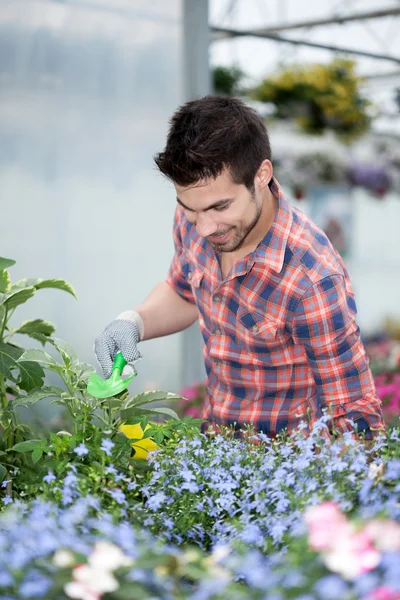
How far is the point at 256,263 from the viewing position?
1.58 metres

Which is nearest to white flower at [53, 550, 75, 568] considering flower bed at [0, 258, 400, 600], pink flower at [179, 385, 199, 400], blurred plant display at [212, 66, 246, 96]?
flower bed at [0, 258, 400, 600]

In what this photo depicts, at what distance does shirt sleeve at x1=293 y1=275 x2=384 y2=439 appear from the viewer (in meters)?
1.46

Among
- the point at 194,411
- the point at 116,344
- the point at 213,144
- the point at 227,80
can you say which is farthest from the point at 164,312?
the point at 227,80

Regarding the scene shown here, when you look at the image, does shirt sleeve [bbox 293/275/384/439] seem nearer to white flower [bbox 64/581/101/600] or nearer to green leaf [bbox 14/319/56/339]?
green leaf [bbox 14/319/56/339]

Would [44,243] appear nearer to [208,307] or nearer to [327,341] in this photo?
[208,307]

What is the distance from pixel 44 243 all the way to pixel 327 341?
6.60ft

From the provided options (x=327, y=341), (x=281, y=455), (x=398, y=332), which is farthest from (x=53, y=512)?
(x=398, y=332)

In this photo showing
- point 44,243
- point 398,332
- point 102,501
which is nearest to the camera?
point 102,501

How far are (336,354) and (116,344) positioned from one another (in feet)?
1.53

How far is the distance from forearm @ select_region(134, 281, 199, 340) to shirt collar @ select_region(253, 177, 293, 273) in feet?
1.28

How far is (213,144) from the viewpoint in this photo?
54.6 inches

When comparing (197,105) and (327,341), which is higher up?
(197,105)

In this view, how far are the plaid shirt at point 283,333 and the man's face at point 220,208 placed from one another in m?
0.13

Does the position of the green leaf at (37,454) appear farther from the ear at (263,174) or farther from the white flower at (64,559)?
the ear at (263,174)
